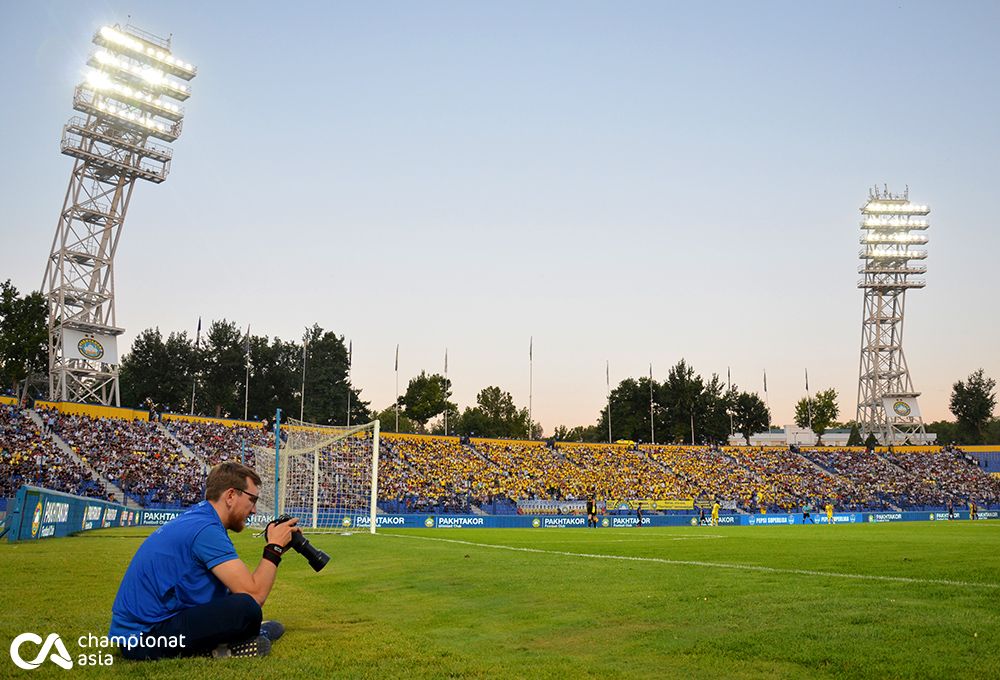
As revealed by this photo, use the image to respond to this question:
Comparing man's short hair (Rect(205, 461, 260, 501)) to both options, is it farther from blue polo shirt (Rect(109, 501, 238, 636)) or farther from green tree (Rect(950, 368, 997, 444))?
green tree (Rect(950, 368, 997, 444))

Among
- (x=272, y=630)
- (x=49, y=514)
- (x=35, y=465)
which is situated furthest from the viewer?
(x=35, y=465)

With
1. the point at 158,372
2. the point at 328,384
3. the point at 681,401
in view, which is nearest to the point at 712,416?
the point at 681,401

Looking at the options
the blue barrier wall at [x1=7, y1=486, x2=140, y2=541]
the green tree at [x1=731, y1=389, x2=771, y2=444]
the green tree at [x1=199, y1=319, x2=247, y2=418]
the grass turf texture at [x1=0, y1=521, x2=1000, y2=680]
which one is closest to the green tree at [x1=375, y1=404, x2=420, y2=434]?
the green tree at [x1=199, y1=319, x2=247, y2=418]

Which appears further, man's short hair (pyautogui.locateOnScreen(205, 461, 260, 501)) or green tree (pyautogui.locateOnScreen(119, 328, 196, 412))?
green tree (pyautogui.locateOnScreen(119, 328, 196, 412))

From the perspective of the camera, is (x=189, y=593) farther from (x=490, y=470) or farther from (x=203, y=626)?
(x=490, y=470)

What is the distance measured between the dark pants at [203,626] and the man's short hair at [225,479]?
79 cm

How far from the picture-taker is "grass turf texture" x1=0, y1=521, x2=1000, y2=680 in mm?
5816

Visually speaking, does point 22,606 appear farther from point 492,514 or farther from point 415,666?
point 492,514

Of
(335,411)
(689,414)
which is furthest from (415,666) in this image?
(689,414)

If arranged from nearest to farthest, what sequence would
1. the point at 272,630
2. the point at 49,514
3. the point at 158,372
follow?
the point at 272,630, the point at 49,514, the point at 158,372

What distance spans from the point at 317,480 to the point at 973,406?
125541mm

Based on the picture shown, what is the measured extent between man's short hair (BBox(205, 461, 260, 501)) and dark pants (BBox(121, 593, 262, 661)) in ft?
2.60

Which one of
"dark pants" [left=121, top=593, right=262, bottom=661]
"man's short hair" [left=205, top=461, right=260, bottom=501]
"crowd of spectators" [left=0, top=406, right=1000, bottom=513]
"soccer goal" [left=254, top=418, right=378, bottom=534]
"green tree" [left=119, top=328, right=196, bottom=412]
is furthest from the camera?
"green tree" [left=119, top=328, right=196, bottom=412]

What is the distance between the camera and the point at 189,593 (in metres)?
5.84
